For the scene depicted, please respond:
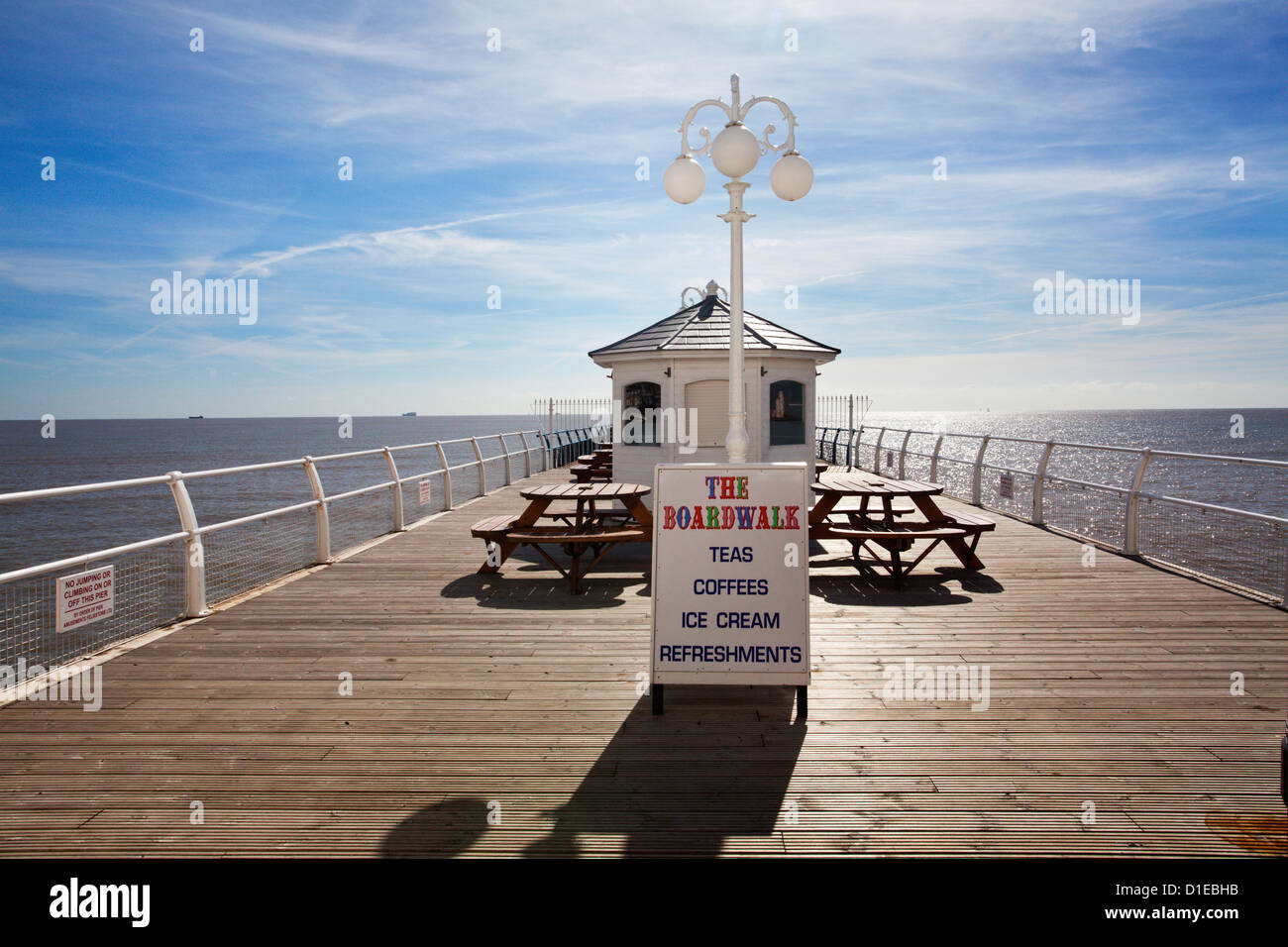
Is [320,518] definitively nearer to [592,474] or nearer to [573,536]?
[573,536]

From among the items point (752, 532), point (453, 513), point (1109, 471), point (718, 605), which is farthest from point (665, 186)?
point (1109, 471)

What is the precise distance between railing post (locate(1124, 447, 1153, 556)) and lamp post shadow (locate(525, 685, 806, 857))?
19.1 feet

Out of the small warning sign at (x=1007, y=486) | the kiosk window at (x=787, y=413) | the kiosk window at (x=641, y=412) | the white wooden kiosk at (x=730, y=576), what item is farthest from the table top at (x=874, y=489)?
the small warning sign at (x=1007, y=486)

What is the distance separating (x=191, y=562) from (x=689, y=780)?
15.7 ft

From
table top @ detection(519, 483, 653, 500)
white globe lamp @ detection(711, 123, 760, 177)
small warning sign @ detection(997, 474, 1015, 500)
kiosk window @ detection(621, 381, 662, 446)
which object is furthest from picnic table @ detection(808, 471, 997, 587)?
small warning sign @ detection(997, 474, 1015, 500)

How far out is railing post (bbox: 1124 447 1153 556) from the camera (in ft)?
26.5

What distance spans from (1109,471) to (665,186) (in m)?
67.9

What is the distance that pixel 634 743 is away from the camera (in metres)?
3.78

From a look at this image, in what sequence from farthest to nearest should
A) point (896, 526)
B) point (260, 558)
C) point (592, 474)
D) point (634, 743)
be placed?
point (592, 474), point (896, 526), point (260, 558), point (634, 743)

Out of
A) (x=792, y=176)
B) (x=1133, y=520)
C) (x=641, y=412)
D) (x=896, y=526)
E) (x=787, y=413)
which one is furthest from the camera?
(x=641, y=412)

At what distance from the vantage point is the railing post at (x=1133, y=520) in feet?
26.5

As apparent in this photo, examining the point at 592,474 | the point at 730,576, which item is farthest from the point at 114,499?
the point at 730,576

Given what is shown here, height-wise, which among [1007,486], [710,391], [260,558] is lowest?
[260,558]

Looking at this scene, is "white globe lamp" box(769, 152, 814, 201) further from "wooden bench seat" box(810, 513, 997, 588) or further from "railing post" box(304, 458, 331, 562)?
"railing post" box(304, 458, 331, 562)
